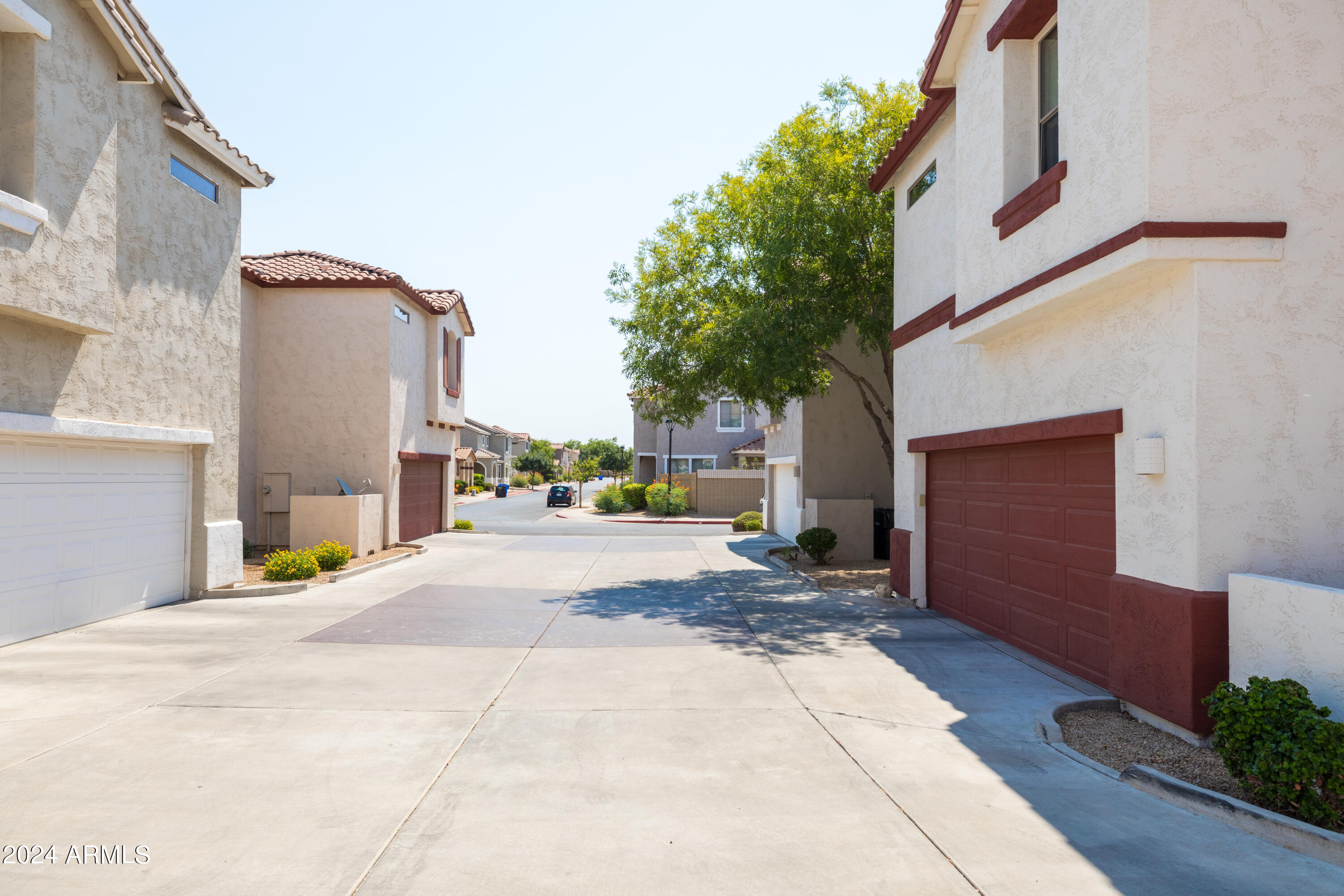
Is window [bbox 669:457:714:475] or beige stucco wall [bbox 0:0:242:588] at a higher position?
beige stucco wall [bbox 0:0:242:588]

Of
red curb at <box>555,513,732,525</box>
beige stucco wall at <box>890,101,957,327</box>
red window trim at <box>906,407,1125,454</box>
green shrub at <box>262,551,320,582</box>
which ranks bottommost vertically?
red curb at <box>555,513,732,525</box>

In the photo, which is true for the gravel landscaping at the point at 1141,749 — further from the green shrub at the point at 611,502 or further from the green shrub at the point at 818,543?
the green shrub at the point at 611,502

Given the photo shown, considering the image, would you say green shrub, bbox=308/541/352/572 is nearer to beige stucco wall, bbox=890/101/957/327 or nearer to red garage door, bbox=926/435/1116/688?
red garage door, bbox=926/435/1116/688

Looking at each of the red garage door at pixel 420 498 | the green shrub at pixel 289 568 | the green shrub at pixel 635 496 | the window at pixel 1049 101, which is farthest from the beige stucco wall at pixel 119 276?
the green shrub at pixel 635 496

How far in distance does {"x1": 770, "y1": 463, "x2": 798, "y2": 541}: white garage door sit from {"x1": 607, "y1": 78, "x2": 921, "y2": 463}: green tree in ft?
17.3

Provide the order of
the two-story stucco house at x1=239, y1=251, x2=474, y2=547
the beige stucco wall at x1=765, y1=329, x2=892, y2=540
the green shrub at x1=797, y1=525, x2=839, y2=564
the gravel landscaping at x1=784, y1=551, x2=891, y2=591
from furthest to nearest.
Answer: the beige stucco wall at x1=765, y1=329, x2=892, y2=540, the two-story stucco house at x1=239, y1=251, x2=474, y2=547, the green shrub at x1=797, y1=525, x2=839, y2=564, the gravel landscaping at x1=784, y1=551, x2=891, y2=591

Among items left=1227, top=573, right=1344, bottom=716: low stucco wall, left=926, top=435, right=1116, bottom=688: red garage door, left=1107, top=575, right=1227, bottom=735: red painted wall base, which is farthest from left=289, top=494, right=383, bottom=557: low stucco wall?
left=1227, top=573, right=1344, bottom=716: low stucco wall

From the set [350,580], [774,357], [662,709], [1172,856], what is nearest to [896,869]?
[1172,856]

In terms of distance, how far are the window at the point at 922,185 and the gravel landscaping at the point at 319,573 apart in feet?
40.6

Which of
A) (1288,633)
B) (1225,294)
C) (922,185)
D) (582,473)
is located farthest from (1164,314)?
(582,473)

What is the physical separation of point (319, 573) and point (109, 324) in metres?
6.55

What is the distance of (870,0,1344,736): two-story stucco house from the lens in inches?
240

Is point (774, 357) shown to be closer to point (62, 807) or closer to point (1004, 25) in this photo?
point (1004, 25)

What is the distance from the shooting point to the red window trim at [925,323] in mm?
11000
